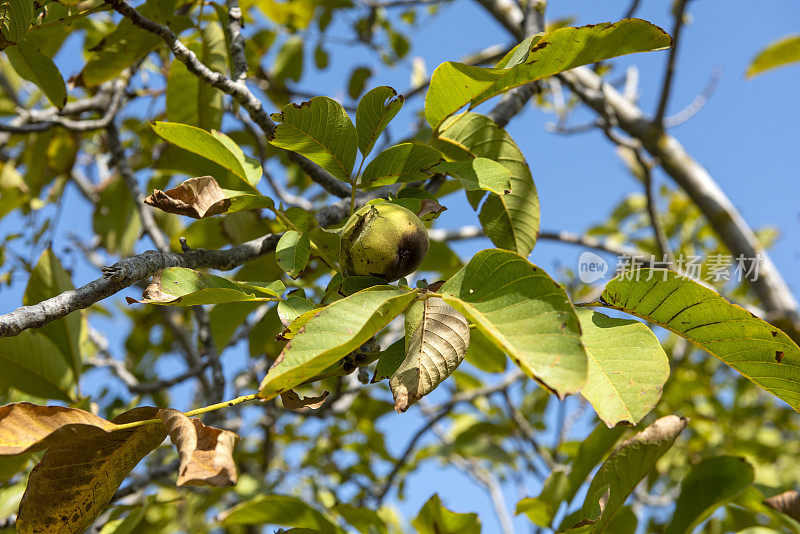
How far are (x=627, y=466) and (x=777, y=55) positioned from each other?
2.01m

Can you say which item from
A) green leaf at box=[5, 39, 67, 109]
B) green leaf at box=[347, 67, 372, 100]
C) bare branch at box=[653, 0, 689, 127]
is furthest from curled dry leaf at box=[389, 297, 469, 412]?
green leaf at box=[347, 67, 372, 100]

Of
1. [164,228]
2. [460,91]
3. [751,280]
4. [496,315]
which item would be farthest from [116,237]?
[751,280]

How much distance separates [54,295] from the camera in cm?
141

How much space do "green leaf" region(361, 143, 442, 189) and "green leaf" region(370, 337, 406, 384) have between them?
0.31m

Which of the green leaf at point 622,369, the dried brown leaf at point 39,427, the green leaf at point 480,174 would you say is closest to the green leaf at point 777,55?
the green leaf at point 480,174

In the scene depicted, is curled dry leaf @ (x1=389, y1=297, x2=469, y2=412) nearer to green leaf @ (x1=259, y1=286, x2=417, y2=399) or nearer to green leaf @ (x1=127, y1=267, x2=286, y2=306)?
green leaf @ (x1=259, y1=286, x2=417, y2=399)

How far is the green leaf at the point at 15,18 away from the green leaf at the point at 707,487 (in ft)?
5.33

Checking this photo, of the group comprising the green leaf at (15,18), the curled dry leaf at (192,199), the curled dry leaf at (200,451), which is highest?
the green leaf at (15,18)

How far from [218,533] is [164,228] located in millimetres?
2055

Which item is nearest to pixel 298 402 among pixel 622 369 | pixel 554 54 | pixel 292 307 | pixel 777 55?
pixel 292 307

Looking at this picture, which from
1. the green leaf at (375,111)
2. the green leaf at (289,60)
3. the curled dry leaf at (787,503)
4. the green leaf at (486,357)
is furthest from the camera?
the green leaf at (289,60)

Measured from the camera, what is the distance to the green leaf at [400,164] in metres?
1.01

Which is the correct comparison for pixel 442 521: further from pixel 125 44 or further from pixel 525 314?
pixel 125 44

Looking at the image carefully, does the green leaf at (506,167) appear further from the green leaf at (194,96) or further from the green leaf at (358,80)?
the green leaf at (358,80)
